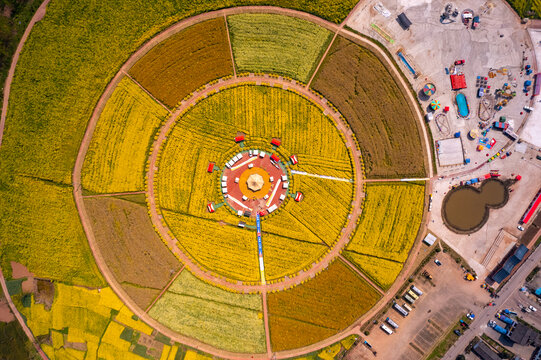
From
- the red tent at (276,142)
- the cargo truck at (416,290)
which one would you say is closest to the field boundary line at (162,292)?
the red tent at (276,142)

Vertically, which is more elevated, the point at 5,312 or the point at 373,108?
the point at 373,108

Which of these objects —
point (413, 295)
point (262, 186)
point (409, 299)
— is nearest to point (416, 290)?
point (413, 295)

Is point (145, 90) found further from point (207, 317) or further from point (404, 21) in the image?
point (404, 21)

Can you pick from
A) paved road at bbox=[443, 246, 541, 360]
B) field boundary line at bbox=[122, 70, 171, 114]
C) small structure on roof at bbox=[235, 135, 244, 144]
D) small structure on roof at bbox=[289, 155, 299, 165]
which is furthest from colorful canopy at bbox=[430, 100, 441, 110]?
field boundary line at bbox=[122, 70, 171, 114]

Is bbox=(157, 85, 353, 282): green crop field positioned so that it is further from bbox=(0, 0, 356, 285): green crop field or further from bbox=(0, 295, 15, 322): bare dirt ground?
bbox=(0, 295, 15, 322): bare dirt ground

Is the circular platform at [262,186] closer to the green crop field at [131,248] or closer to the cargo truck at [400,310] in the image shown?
the green crop field at [131,248]

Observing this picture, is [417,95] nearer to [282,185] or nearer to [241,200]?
[282,185]
